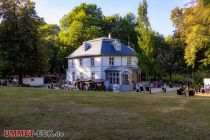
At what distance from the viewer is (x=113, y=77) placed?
5566cm

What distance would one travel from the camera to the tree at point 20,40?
4922cm

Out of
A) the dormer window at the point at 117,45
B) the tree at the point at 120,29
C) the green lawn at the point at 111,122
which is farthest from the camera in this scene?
the tree at the point at 120,29

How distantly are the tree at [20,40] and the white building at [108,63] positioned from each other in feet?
31.7

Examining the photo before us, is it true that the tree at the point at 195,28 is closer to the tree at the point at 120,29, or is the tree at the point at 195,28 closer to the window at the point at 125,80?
the window at the point at 125,80

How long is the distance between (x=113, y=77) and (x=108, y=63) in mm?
2955

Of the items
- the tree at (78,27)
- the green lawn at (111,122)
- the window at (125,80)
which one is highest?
the tree at (78,27)

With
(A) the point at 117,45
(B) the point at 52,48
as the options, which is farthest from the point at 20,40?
(B) the point at 52,48

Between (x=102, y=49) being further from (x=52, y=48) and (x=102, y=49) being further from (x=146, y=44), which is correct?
(x=52, y=48)

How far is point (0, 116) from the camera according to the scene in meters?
14.1

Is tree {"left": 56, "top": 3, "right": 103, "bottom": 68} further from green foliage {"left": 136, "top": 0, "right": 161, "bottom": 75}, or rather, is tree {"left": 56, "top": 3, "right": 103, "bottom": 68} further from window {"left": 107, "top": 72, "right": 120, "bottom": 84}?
green foliage {"left": 136, "top": 0, "right": 161, "bottom": 75}

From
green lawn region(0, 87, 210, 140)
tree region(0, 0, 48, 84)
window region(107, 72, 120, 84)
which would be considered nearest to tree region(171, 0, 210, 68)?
window region(107, 72, 120, 84)

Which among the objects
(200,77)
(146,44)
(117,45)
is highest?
(117,45)

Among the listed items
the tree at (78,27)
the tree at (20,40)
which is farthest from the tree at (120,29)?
the tree at (20,40)

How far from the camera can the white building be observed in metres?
55.2
